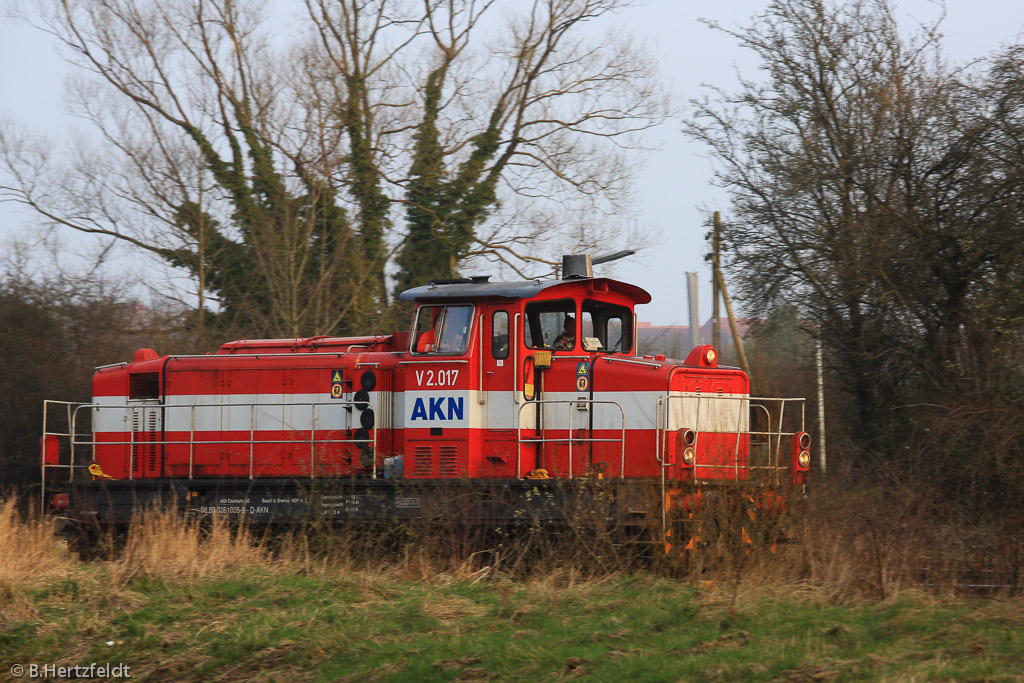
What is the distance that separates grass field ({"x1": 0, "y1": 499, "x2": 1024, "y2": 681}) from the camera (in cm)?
643

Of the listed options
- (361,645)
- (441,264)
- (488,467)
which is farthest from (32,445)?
(361,645)

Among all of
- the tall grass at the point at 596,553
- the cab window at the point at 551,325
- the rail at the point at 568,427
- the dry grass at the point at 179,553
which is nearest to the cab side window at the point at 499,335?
the cab window at the point at 551,325

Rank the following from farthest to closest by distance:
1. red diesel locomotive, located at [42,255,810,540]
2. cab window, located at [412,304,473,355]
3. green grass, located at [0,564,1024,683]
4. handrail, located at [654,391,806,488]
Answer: cab window, located at [412,304,473,355], red diesel locomotive, located at [42,255,810,540], handrail, located at [654,391,806,488], green grass, located at [0,564,1024,683]

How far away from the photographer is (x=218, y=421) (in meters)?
11.9

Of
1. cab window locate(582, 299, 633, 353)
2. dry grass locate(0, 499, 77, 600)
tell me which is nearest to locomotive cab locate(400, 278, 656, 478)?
cab window locate(582, 299, 633, 353)

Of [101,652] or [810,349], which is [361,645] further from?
[810,349]

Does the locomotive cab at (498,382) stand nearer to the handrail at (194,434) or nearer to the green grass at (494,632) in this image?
the handrail at (194,434)

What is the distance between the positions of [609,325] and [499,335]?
64.3 inches

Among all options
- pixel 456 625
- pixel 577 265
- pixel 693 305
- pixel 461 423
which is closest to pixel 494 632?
pixel 456 625

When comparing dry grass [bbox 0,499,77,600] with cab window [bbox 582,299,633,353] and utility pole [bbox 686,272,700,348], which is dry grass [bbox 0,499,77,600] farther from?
utility pole [bbox 686,272,700,348]

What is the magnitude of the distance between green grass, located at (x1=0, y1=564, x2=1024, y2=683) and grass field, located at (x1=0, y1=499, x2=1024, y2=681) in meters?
0.02

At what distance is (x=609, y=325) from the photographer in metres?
11.4

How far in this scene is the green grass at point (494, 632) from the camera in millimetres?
6363

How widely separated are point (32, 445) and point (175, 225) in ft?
21.1
